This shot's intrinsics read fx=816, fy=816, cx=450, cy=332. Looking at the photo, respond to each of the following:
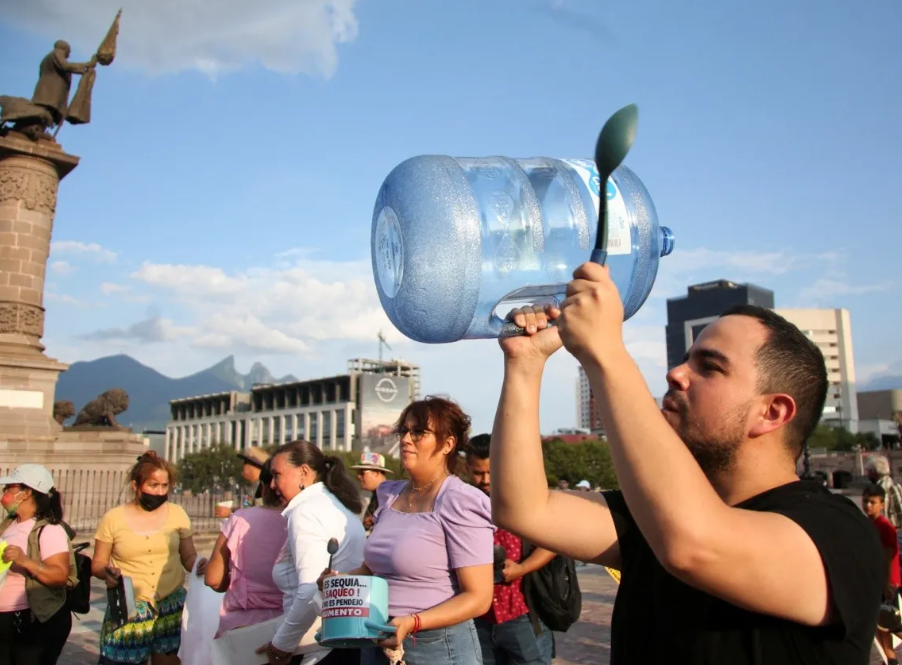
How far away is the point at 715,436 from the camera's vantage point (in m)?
1.85

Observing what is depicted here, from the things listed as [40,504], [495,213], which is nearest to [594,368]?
[495,213]

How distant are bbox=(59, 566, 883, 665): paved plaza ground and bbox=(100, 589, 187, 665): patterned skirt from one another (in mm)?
3239

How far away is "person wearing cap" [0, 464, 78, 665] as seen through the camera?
18.2 feet

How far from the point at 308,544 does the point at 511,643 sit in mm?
1485

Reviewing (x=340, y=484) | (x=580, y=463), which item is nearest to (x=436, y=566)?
(x=340, y=484)

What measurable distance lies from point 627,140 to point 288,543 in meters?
3.18

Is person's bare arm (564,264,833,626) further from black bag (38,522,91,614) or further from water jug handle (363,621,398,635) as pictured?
black bag (38,522,91,614)

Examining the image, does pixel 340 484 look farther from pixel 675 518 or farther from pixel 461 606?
pixel 675 518

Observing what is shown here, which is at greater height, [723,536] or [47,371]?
[47,371]

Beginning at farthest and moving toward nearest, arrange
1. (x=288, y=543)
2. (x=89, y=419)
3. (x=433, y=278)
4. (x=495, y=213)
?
1. (x=89, y=419)
2. (x=288, y=543)
3. (x=495, y=213)
4. (x=433, y=278)

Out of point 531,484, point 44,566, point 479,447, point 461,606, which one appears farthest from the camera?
point 44,566

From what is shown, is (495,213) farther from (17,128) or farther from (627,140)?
(17,128)

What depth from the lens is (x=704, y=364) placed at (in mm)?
1910

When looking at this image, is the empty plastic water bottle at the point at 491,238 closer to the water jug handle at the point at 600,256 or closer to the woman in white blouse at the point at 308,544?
the water jug handle at the point at 600,256
